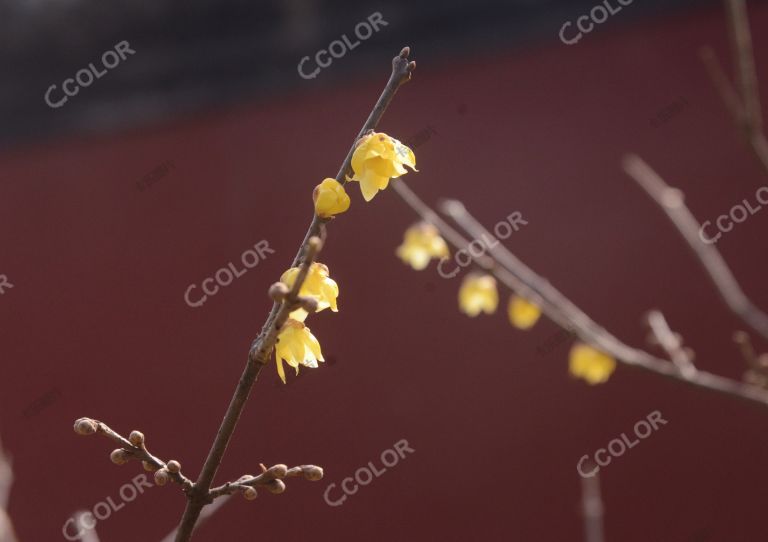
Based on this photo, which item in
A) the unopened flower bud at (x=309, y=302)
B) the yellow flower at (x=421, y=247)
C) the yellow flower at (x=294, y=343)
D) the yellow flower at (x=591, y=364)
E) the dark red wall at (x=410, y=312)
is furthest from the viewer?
the dark red wall at (x=410, y=312)

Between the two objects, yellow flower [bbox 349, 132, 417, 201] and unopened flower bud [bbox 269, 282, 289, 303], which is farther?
yellow flower [bbox 349, 132, 417, 201]

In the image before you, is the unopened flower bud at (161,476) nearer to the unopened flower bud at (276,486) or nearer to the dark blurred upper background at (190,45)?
the unopened flower bud at (276,486)

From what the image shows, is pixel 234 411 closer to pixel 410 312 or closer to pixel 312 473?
pixel 312 473

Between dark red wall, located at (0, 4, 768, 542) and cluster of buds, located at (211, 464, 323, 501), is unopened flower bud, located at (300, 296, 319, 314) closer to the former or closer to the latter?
cluster of buds, located at (211, 464, 323, 501)

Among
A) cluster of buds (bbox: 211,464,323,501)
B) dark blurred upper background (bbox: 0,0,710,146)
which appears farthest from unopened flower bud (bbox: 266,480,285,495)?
dark blurred upper background (bbox: 0,0,710,146)

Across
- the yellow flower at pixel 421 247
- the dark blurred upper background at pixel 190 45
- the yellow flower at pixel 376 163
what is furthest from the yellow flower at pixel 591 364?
the dark blurred upper background at pixel 190 45

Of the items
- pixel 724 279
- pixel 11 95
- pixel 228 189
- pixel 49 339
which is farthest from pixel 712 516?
pixel 11 95

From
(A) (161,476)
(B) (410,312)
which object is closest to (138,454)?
(A) (161,476)
